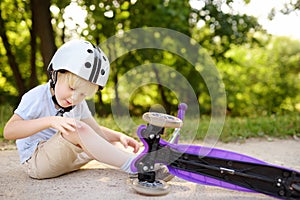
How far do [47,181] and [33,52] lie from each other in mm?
5825

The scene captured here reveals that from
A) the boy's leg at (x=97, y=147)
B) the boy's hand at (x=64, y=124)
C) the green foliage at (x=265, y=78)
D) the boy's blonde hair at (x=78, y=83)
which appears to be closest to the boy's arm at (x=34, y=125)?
the boy's hand at (x=64, y=124)

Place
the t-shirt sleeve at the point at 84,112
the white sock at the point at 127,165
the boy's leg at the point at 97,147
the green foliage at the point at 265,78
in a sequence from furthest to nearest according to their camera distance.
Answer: the green foliage at the point at 265,78 < the t-shirt sleeve at the point at 84,112 < the white sock at the point at 127,165 < the boy's leg at the point at 97,147

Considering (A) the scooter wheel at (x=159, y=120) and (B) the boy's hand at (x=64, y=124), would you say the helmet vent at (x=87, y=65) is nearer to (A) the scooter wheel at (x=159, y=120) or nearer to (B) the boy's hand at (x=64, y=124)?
(B) the boy's hand at (x=64, y=124)

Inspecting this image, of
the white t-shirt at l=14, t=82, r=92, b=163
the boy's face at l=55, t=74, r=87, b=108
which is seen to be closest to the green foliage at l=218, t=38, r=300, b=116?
the white t-shirt at l=14, t=82, r=92, b=163

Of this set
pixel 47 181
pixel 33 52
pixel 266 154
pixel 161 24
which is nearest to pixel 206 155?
pixel 47 181

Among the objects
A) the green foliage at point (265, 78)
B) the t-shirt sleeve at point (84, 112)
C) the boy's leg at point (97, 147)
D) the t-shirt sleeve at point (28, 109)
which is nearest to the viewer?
the boy's leg at point (97, 147)

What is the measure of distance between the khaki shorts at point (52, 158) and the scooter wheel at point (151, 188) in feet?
1.50

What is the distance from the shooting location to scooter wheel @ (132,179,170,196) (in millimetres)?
2416

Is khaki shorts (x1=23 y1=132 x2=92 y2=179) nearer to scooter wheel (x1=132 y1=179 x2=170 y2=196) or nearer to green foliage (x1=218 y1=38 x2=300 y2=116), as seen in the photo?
scooter wheel (x1=132 y1=179 x2=170 y2=196)

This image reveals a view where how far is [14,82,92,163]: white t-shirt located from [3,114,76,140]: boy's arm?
0.08 metres

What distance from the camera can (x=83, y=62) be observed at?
8.34 ft

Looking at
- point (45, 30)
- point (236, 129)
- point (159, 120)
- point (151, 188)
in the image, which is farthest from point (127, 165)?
point (45, 30)

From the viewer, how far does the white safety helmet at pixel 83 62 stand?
8.32 ft

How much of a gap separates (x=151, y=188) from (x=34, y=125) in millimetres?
780
